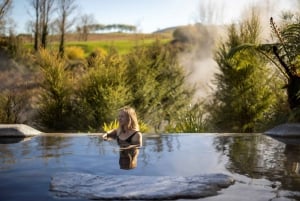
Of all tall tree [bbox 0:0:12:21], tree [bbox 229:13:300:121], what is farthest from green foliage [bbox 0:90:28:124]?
tall tree [bbox 0:0:12:21]

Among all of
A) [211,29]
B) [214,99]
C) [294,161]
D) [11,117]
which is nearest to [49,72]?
[11,117]

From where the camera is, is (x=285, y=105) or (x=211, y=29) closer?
(x=285, y=105)

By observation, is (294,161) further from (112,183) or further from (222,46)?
(222,46)

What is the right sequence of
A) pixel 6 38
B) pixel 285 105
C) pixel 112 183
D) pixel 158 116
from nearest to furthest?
pixel 112 183, pixel 285 105, pixel 158 116, pixel 6 38

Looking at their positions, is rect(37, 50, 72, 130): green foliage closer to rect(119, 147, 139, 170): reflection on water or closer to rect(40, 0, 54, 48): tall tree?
rect(119, 147, 139, 170): reflection on water

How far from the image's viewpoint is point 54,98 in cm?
1302

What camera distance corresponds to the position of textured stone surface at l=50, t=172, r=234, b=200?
155 inches

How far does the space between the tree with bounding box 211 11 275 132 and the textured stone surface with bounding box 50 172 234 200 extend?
25.1 ft

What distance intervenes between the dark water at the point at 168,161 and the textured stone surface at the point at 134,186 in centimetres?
12

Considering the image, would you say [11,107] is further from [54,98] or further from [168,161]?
[168,161]

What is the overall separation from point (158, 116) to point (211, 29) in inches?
711

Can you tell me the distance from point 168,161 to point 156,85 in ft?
33.5

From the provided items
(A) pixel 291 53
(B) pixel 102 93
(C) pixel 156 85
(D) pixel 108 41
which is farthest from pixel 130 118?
(D) pixel 108 41

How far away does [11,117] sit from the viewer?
12.4m
